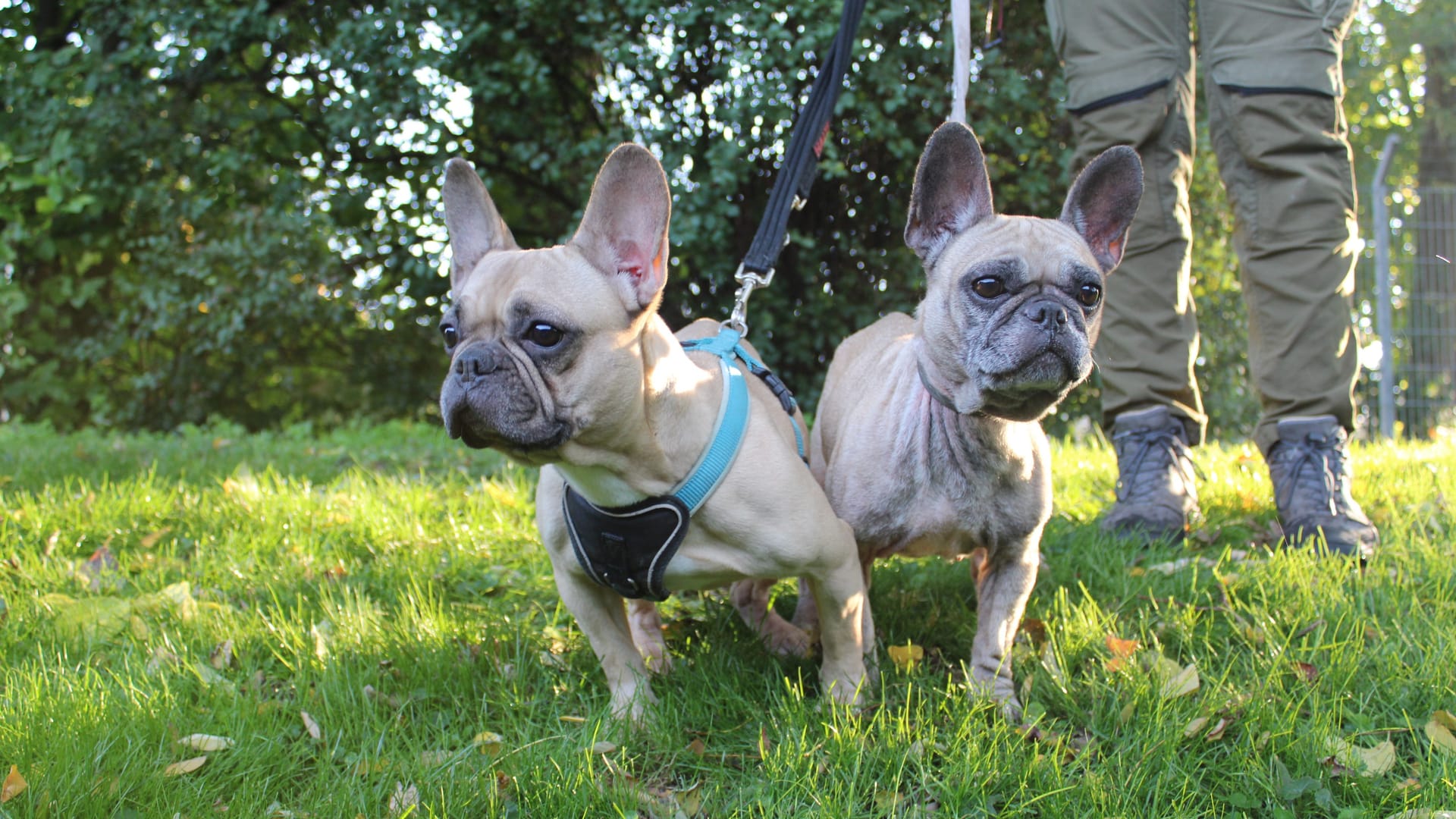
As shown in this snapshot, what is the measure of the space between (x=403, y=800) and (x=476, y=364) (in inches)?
34.8

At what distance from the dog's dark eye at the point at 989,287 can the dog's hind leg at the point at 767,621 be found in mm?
1009

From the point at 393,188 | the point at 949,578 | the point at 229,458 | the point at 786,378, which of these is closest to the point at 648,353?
the point at 949,578

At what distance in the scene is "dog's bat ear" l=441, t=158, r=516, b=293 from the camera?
2623 mm

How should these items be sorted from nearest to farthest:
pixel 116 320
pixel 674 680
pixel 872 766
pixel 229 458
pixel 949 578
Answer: pixel 872 766, pixel 674 680, pixel 949 578, pixel 229 458, pixel 116 320

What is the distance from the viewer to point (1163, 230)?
11.9 ft

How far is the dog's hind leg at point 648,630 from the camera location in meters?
2.93

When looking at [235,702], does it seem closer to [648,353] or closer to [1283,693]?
[648,353]

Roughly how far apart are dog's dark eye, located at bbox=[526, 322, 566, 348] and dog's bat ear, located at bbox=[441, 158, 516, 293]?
45cm

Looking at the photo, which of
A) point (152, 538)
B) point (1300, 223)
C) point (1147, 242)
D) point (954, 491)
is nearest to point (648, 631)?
point (954, 491)

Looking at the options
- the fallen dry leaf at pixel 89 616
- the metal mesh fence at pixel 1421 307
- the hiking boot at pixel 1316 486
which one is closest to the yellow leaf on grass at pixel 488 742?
the fallen dry leaf at pixel 89 616

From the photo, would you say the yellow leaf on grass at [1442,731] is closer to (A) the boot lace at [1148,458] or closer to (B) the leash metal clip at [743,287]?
(A) the boot lace at [1148,458]

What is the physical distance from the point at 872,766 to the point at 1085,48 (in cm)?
262

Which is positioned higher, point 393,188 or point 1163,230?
point 393,188

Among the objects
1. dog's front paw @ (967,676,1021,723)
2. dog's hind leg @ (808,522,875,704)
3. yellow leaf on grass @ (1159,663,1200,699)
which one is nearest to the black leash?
dog's hind leg @ (808,522,875,704)
